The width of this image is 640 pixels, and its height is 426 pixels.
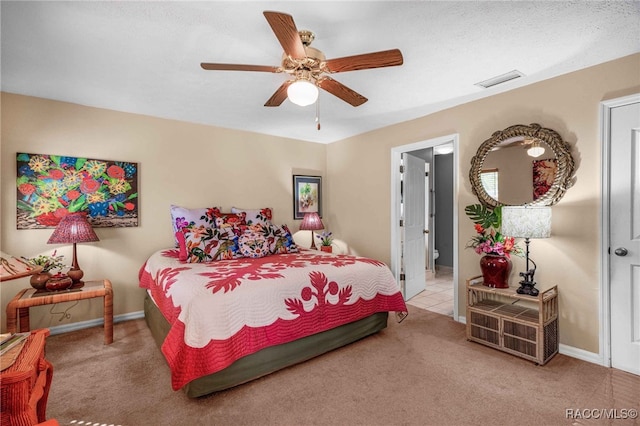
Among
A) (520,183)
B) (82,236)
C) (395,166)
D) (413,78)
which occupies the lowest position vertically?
(82,236)

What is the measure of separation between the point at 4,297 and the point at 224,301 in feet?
8.41

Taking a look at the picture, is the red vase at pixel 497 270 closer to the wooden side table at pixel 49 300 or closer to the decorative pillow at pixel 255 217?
the decorative pillow at pixel 255 217

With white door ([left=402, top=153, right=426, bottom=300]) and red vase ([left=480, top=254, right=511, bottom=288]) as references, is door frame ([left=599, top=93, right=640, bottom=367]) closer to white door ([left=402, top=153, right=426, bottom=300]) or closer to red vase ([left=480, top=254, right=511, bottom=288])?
red vase ([left=480, top=254, right=511, bottom=288])

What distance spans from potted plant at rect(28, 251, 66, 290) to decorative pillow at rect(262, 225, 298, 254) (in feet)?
6.54

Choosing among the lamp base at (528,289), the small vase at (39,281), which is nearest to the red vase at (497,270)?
the lamp base at (528,289)

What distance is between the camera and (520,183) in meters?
2.79

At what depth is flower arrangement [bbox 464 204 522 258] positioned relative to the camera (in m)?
2.70

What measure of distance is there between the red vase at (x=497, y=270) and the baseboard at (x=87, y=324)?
12.4 feet

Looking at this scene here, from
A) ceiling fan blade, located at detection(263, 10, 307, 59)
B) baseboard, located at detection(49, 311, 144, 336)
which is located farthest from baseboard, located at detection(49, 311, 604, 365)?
ceiling fan blade, located at detection(263, 10, 307, 59)

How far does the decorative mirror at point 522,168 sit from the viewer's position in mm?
2559

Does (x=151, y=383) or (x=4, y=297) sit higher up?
(x=4, y=297)

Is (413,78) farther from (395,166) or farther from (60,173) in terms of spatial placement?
(60,173)

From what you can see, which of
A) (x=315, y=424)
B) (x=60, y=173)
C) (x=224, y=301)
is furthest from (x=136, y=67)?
(x=315, y=424)

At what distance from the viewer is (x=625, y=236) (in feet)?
7.50
